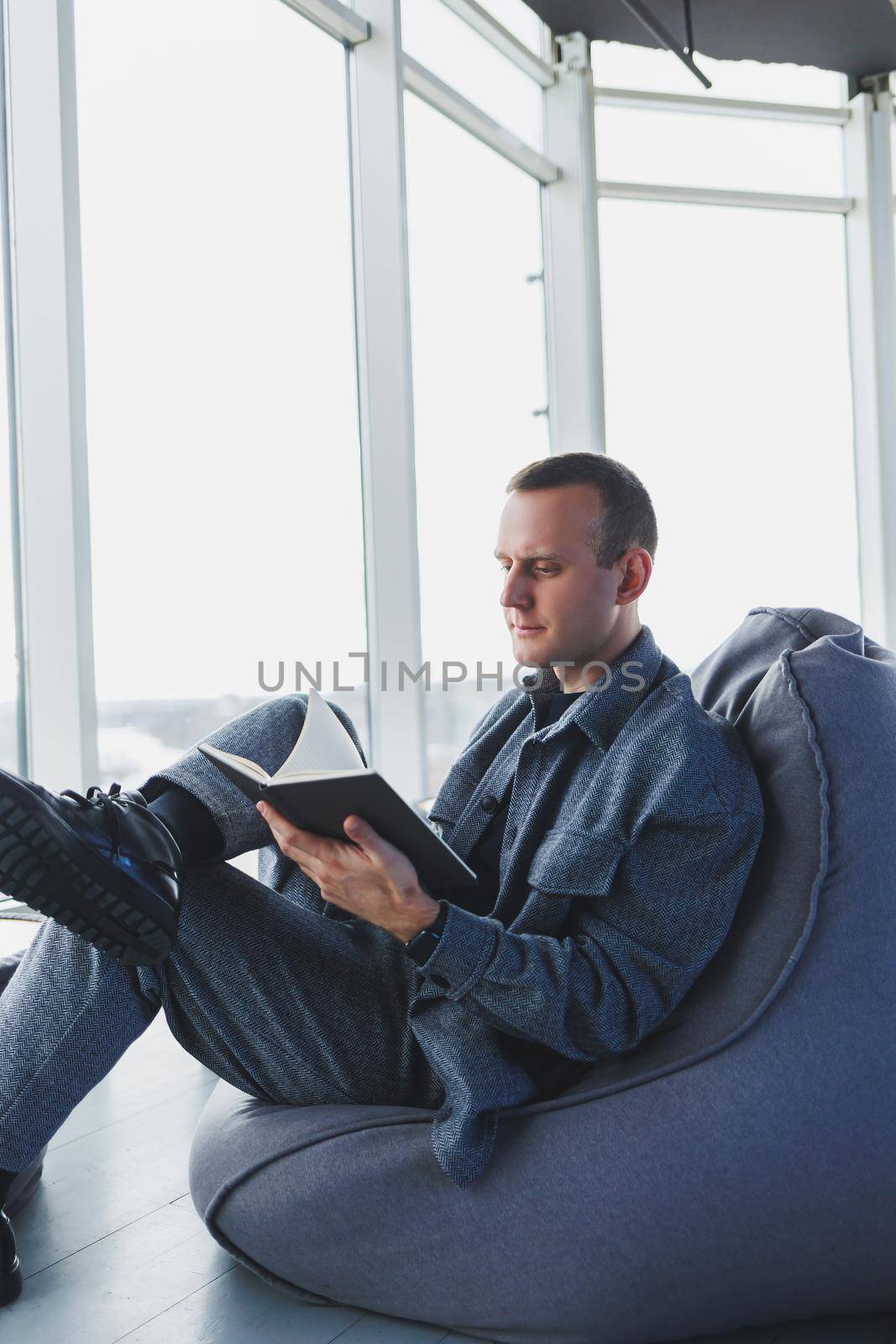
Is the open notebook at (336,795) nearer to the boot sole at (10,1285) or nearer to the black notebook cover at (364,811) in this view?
the black notebook cover at (364,811)

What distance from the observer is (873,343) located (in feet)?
18.6

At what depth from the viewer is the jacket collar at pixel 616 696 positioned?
4.61ft

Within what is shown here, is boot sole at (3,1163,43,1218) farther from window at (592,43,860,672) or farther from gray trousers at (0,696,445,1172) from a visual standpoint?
window at (592,43,860,672)

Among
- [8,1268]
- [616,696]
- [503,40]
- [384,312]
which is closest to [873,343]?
[503,40]

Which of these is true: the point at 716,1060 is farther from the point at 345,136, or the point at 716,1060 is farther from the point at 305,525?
the point at 345,136

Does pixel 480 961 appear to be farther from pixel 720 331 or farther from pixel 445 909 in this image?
pixel 720 331

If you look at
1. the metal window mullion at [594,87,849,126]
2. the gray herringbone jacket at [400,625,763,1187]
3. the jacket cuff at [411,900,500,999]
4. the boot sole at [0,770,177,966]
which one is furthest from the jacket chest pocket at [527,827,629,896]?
the metal window mullion at [594,87,849,126]

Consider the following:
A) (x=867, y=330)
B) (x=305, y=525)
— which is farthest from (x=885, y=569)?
(x=305, y=525)

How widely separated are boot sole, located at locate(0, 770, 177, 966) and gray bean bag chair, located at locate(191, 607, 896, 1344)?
33 cm

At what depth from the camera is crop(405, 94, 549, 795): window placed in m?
4.34

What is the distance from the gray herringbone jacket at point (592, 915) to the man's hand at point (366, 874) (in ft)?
0.15

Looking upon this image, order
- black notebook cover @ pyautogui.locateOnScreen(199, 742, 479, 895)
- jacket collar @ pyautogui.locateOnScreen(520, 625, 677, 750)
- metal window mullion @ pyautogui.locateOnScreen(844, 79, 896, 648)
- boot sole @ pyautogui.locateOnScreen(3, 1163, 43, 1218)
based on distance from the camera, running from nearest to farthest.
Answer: black notebook cover @ pyautogui.locateOnScreen(199, 742, 479, 895)
jacket collar @ pyautogui.locateOnScreen(520, 625, 677, 750)
boot sole @ pyautogui.locateOnScreen(3, 1163, 43, 1218)
metal window mullion @ pyautogui.locateOnScreen(844, 79, 896, 648)

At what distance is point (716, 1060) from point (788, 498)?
4741mm

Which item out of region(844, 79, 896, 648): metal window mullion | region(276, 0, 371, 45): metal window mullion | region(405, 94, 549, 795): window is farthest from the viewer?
region(844, 79, 896, 648): metal window mullion
